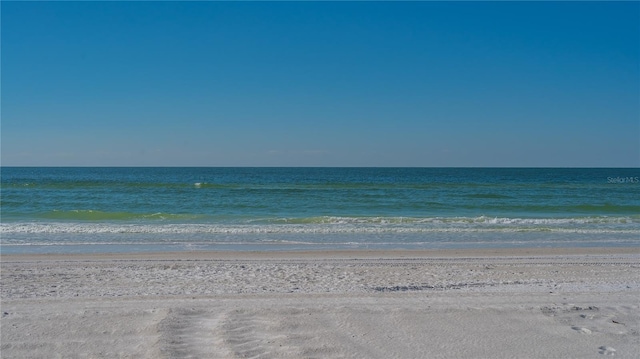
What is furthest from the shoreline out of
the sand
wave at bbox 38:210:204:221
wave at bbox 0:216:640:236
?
wave at bbox 38:210:204:221

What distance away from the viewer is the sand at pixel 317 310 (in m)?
5.52

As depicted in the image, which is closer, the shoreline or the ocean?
the shoreline

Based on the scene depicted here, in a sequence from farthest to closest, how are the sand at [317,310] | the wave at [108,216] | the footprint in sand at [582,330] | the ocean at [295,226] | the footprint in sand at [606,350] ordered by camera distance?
the wave at [108,216] < the ocean at [295,226] < the footprint in sand at [582,330] < the sand at [317,310] < the footprint in sand at [606,350]

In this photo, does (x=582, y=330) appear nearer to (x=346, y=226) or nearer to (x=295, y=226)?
(x=346, y=226)

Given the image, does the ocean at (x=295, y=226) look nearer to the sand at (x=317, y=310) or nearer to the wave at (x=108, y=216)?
the wave at (x=108, y=216)

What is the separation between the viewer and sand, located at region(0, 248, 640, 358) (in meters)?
→ 5.52

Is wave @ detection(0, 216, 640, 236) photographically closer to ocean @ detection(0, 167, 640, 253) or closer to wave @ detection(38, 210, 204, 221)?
ocean @ detection(0, 167, 640, 253)

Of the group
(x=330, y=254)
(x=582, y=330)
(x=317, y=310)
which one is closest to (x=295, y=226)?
Answer: (x=330, y=254)

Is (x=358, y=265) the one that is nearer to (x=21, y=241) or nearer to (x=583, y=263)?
(x=583, y=263)

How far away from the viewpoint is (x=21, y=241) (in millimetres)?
15633

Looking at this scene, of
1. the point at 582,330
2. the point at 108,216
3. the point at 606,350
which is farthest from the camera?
the point at 108,216

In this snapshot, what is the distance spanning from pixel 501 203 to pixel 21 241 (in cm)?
2601

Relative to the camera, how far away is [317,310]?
6789 millimetres

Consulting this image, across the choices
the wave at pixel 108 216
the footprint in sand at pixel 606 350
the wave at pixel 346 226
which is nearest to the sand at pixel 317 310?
the footprint in sand at pixel 606 350
